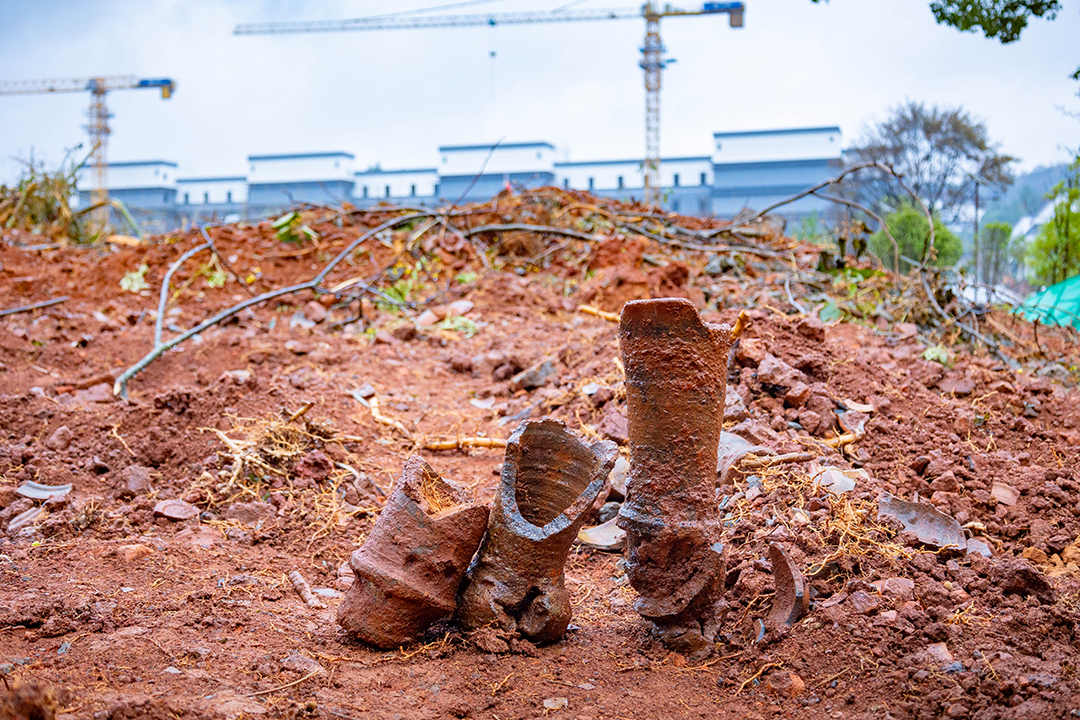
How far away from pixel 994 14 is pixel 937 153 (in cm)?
1547

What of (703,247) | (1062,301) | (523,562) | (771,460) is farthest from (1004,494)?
(703,247)

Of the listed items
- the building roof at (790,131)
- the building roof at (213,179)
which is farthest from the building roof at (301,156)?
the building roof at (790,131)

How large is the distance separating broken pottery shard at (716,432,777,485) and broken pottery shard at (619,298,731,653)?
0.73 metres

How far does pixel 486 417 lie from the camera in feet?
13.6

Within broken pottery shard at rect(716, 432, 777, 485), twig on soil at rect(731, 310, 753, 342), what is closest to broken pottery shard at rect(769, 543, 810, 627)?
broken pottery shard at rect(716, 432, 777, 485)

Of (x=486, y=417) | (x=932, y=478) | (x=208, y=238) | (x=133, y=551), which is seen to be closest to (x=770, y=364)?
(x=932, y=478)

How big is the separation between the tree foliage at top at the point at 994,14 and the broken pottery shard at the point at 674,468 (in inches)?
71.0

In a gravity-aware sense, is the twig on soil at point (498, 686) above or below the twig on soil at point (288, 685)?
below

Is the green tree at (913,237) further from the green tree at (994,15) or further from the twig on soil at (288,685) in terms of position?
the twig on soil at (288,685)

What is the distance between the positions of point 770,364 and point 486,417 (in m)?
1.59

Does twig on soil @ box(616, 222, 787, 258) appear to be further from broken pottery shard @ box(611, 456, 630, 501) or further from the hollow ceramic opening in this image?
the hollow ceramic opening

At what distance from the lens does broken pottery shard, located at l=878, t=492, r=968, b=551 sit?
2.27 metres

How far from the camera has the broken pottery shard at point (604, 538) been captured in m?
2.71

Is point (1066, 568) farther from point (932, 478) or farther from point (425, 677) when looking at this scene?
point (425, 677)
